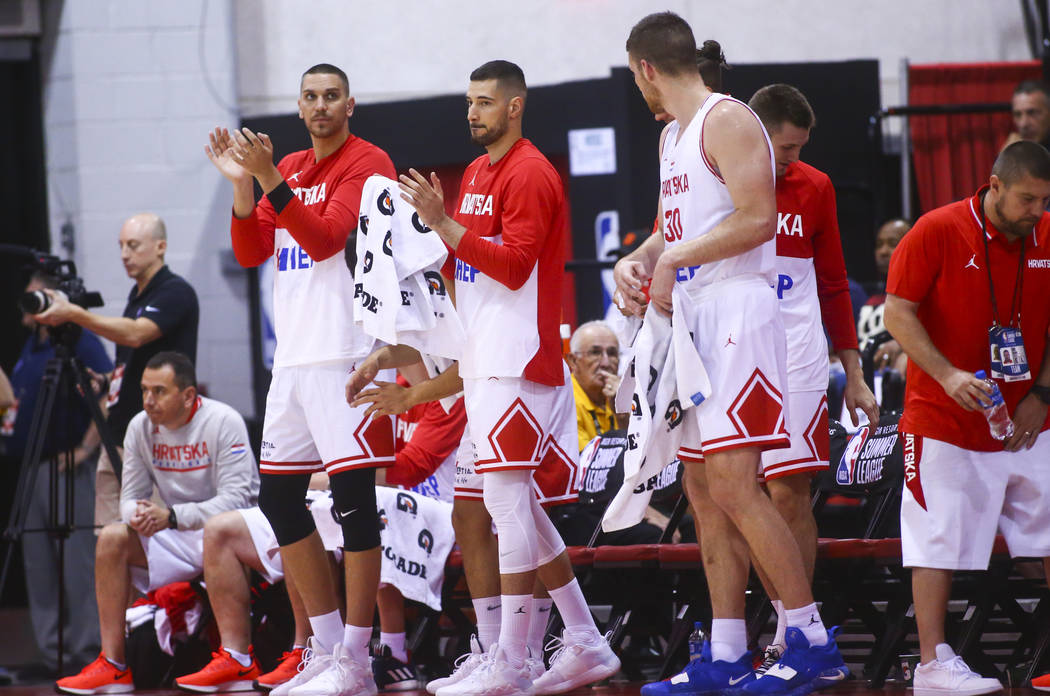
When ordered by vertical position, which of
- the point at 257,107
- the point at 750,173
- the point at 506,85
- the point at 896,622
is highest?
the point at 257,107

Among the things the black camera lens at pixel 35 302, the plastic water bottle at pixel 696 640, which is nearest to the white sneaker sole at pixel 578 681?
the plastic water bottle at pixel 696 640

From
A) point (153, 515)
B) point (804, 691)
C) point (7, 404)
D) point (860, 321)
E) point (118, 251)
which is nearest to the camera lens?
point (804, 691)

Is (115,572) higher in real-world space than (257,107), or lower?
lower

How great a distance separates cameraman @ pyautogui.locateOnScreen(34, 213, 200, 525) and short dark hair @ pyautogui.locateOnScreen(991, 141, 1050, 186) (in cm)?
343

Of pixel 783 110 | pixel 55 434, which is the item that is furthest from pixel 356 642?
pixel 55 434

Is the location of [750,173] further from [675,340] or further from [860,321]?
[860,321]

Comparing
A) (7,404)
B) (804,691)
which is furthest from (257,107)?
Result: (804,691)

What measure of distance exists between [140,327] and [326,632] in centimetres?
204

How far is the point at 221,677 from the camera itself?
16.0ft

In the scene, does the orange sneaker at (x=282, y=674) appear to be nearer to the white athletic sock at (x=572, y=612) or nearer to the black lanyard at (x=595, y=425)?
the white athletic sock at (x=572, y=612)

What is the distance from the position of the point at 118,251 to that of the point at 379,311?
16.1 ft

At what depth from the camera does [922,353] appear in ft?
12.2

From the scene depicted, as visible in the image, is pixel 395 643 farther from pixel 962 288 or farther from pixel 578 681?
pixel 962 288

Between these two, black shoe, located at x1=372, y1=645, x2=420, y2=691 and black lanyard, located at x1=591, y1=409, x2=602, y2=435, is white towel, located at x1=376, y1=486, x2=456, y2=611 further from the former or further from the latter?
black lanyard, located at x1=591, y1=409, x2=602, y2=435
